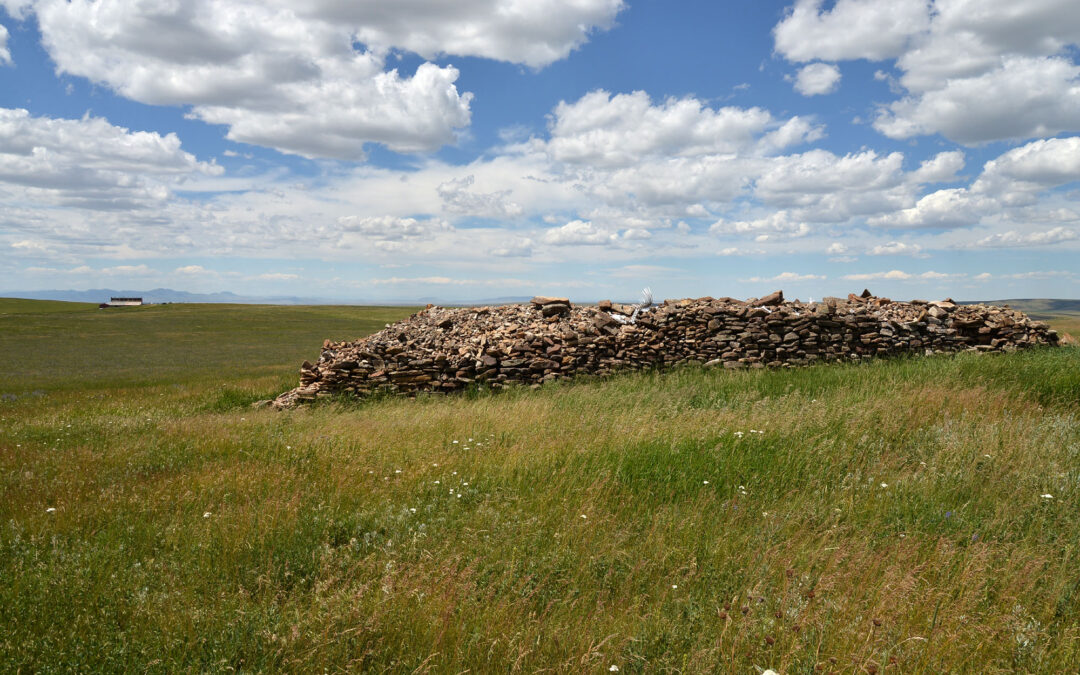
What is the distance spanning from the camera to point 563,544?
433 cm

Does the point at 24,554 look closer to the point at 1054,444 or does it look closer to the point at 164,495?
the point at 164,495

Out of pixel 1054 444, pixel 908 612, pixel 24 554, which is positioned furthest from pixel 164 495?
pixel 1054 444

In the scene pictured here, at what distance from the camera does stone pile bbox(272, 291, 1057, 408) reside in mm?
14172

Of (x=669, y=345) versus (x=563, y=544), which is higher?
(x=669, y=345)

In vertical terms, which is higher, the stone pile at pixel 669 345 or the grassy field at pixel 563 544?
the stone pile at pixel 669 345

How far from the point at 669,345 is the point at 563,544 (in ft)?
35.4

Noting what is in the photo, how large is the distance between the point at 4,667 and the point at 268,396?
13.4 m

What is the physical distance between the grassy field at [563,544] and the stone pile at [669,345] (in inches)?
199

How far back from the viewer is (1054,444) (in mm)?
6711

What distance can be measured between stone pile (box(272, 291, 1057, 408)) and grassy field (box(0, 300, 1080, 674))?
16.6ft

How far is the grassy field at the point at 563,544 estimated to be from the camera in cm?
317

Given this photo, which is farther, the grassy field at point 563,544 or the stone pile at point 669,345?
the stone pile at point 669,345

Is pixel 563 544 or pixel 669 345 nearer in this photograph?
pixel 563 544

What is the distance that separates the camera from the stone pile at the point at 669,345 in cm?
1417
